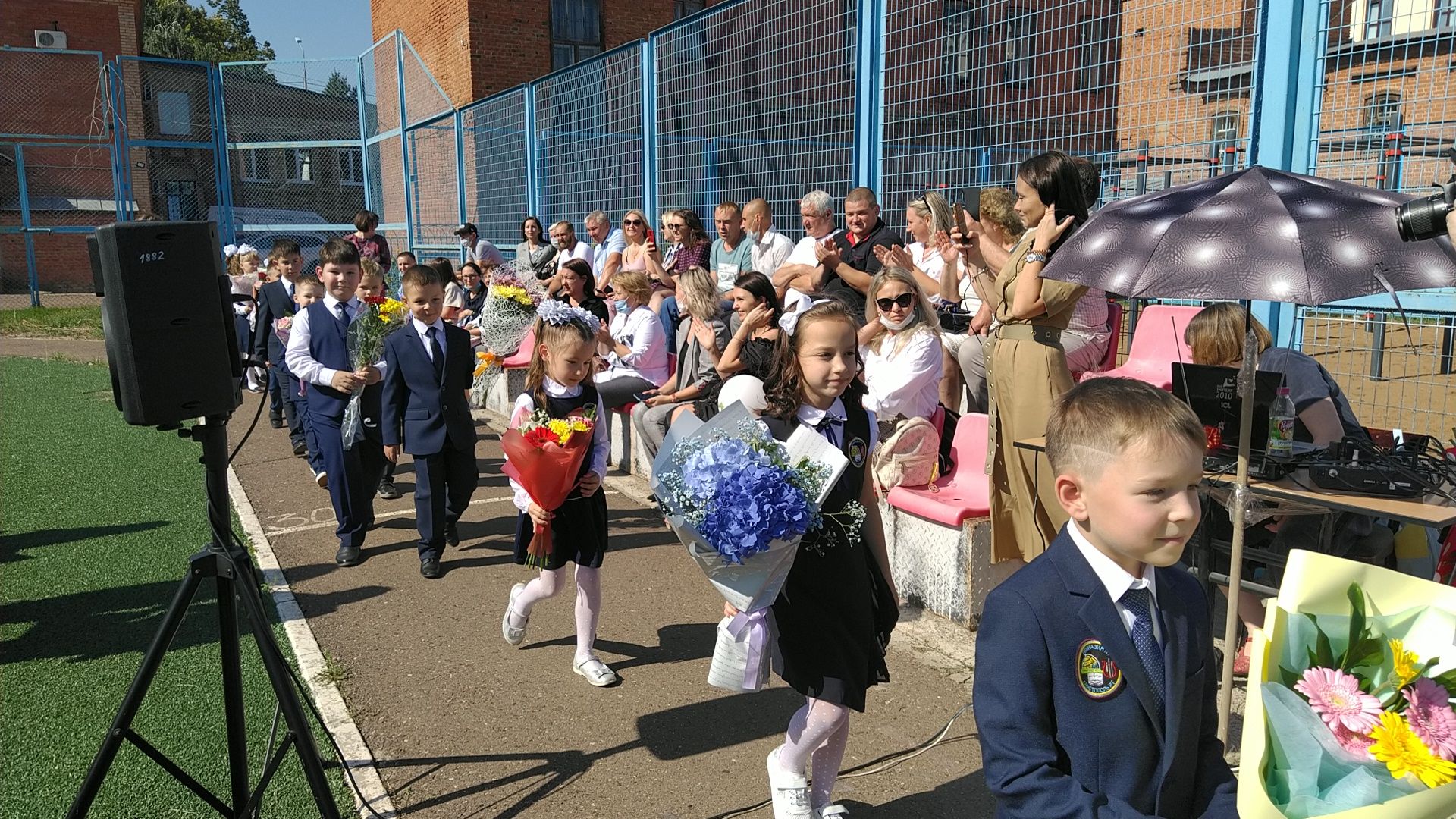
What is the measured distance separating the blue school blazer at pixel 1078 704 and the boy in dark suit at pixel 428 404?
4.87 m

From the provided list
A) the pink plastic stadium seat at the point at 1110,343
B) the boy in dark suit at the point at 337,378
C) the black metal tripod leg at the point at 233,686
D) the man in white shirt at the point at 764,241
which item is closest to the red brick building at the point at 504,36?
the man in white shirt at the point at 764,241

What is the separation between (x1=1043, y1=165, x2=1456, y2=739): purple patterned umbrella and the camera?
311 centimetres

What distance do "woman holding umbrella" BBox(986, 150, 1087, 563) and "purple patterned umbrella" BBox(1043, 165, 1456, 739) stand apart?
1024 millimetres

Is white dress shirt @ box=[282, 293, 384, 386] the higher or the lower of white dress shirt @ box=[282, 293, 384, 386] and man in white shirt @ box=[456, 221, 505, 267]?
the lower

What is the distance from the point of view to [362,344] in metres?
6.66

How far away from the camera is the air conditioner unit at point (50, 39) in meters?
30.6

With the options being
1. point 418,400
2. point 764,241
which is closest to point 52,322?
point 764,241

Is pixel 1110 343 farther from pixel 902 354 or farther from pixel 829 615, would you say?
pixel 829 615

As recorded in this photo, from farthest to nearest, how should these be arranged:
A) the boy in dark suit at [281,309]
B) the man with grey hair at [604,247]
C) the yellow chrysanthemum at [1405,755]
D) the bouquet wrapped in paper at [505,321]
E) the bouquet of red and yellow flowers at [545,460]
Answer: the man with grey hair at [604,247] → the bouquet wrapped in paper at [505,321] → the boy in dark suit at [281,309] → the bouquet of red and yellow flowers at [545,460] → the yellow chrysanthemum at [1405,755]

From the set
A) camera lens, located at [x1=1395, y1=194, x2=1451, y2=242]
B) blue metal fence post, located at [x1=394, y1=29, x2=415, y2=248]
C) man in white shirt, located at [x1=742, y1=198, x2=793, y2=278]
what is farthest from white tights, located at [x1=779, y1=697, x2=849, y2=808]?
blue metal fence post, located at [x1=394, y1=29, x2=415, y2=248]

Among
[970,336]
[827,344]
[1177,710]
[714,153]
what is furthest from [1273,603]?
[714,153]

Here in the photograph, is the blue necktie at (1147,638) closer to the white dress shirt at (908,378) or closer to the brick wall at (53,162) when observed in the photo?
the white dress shirt at (908,378)

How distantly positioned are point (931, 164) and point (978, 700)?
598 cm

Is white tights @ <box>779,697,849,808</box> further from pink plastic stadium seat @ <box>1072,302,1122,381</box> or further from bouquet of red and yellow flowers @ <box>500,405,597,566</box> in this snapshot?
pink plastic stadium seat @ <box>1072,302,1122,381</box>
